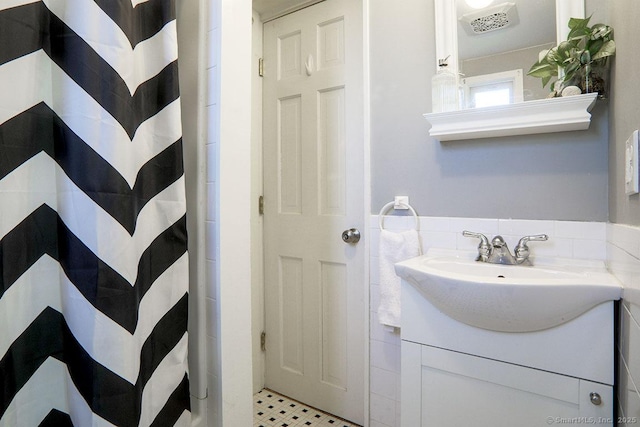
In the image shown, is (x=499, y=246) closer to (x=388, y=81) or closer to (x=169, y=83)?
(x=388, y=81)

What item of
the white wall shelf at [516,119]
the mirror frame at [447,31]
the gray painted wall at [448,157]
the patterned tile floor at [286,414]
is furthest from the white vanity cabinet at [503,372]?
the mirror frame at [447,31]

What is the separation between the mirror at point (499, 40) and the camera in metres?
1.12

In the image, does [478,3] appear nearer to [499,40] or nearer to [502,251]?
[499,40]

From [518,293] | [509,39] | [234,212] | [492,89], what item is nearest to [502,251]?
[518,293]

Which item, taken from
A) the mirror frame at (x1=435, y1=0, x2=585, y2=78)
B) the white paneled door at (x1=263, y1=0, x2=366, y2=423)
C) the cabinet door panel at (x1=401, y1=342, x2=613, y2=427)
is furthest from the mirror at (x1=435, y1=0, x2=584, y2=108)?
the cabinet door panel at (x1=401, y1=342, x2=613, y2=427)

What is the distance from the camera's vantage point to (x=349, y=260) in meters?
1.56

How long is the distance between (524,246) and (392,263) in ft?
1.57

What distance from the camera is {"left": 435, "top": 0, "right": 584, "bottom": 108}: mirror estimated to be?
112 centimetres

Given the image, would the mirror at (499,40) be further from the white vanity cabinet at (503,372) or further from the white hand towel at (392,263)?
the white vanity cabinet at (503,372)

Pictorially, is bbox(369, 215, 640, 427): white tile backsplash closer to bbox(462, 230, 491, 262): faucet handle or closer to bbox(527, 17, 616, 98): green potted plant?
bbox(462, 230, 491, 262): faucet handle

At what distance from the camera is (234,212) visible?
907mm

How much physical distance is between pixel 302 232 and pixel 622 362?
4.14 ft

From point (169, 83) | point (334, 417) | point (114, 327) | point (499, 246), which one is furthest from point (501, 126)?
point (334, 417)

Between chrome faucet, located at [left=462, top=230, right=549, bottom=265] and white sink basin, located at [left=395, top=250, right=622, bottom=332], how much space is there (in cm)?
7
